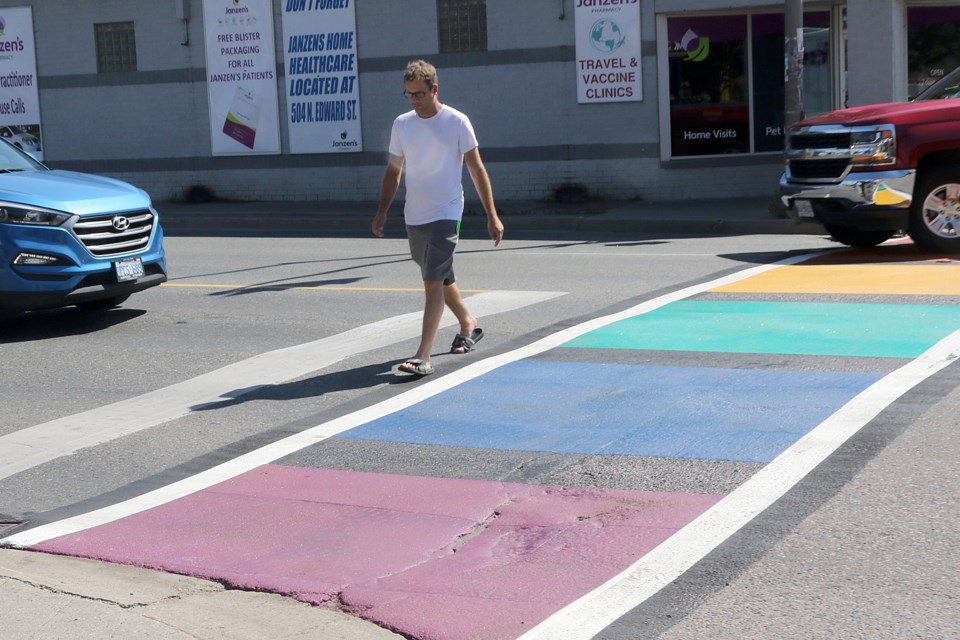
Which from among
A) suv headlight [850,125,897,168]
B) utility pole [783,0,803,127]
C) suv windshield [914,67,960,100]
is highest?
utility pole [783,0,803,127]

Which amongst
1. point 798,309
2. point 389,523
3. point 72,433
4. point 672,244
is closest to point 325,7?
point 672,244

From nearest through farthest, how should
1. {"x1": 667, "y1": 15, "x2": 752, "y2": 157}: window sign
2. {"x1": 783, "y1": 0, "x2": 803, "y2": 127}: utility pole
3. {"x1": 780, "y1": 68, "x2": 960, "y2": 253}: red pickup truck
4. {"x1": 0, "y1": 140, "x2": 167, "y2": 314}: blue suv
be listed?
1. {"x1": 0, "y1": 140, "x2": 167, "y2": 314}: blue suv
2. {"x1": 780, "y1": 68, "x2": 960, "y2": 253}: red pickup truck
3. {"x1": 783, "y1": 0, "x2": 803, "y2": 127}: utility pole
4. {"x1": 667, "y1": 15, "x2": 752, "y2": 157}: window sign

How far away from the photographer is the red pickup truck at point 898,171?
12.7m

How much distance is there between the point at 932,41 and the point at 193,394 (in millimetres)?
Answer: 15619

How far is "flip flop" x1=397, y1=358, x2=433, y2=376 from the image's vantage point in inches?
333

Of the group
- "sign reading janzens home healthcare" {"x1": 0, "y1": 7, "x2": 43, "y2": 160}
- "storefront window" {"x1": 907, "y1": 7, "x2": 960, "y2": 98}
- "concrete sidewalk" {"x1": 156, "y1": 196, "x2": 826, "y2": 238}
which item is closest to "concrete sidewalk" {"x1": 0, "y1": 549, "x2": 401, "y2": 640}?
"concrete sidewalk" {"x1": 156, "y1": 196, "x2": 826, "y2": 238}

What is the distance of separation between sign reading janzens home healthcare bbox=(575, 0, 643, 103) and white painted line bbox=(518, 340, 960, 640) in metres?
14.2

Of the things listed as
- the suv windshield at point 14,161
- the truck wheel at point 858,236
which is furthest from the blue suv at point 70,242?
the truck wheel at point 858,236

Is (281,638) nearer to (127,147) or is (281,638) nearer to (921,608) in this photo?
(921,608)

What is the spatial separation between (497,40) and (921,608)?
18666mm

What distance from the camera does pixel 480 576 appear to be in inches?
200

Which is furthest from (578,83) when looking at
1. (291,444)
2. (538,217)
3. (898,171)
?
(291,444)

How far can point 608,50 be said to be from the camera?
21.5 m

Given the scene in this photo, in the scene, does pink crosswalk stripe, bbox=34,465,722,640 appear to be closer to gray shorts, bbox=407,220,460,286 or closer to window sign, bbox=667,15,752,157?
gray shorts, bbox=407,220,460,286
